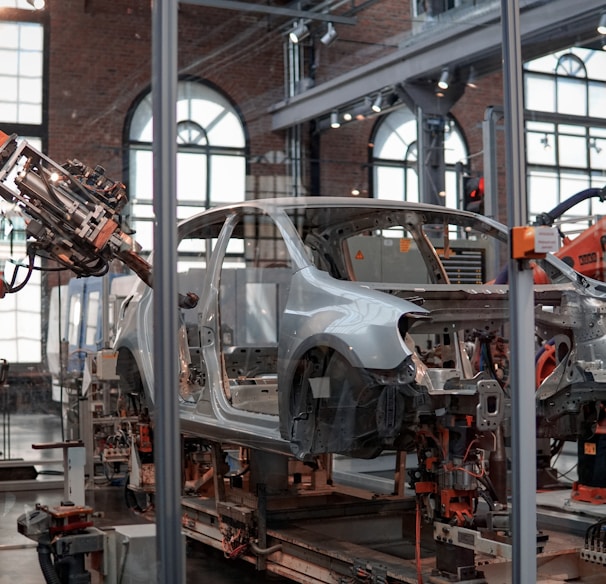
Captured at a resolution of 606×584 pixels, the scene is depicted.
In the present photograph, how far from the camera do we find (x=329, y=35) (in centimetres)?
391

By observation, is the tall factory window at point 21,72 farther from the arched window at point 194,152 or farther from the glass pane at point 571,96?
the glass pane at point 571,96

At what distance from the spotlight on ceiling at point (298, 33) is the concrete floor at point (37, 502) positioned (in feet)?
5.34

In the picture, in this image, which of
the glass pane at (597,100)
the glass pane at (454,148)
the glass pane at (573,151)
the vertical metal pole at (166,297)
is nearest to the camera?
the vertical metal pole at (166,297)

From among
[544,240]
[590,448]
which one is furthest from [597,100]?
[544,240]

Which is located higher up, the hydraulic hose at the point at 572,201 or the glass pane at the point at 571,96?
the glass pane at the point at 571,96

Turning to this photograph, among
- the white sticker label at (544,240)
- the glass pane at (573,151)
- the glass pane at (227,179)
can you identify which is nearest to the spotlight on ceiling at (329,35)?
the glass pane at (227,179)

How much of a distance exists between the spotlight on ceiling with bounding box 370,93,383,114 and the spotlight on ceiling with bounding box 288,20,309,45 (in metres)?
0.54

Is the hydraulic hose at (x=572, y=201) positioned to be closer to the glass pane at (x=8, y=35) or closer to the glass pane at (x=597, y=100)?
the glass pane at (x=597, y=100)

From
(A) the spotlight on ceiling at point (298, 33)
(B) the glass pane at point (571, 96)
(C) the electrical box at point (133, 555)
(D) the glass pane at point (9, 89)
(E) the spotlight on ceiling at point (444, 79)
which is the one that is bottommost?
(C) the electrical box at point (133, 555)

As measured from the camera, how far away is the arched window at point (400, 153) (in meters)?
4.27

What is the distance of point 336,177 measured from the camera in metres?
4.15

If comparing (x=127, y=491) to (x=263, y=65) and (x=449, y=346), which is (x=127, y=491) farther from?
(x=449, y=346)

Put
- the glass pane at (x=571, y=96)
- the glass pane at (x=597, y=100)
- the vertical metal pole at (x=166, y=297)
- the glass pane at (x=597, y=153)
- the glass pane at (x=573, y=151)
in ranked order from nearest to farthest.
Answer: the vertical metal pole at (x=166, y=297) < the glass pane at (x=571, y=96) < the glass pane at (x=597, y=100) < the glass pane at (x=573, y=151) < the glass pane at (x=597, y=153)

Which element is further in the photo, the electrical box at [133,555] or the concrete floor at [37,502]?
the concrete floor at [37,502]
